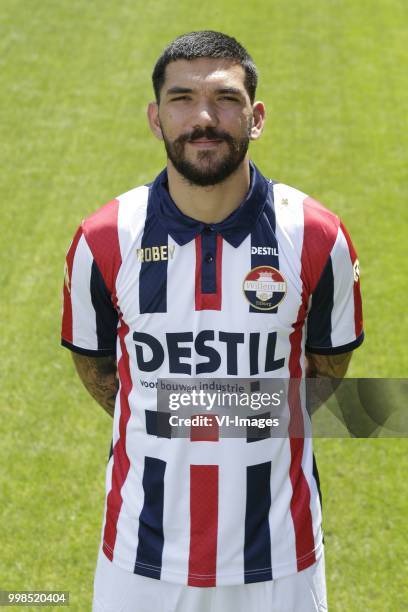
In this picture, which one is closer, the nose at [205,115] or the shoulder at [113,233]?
the nose at [205,115]

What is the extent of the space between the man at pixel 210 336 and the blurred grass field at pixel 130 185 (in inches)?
60.9

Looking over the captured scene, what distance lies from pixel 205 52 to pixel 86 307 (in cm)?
85

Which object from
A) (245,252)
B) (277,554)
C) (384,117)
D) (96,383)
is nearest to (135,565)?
(277,554)

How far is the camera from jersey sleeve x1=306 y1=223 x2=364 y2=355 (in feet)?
8.25

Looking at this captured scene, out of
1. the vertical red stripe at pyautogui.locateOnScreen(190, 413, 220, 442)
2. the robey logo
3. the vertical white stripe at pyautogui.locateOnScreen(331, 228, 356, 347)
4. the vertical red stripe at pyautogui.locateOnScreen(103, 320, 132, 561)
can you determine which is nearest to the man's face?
the robey logo

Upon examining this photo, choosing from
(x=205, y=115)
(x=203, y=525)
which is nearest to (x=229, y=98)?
(x=205, y=115)

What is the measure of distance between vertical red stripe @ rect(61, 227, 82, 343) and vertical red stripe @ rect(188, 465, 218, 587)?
662 mm

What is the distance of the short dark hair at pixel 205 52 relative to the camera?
7.79 feet

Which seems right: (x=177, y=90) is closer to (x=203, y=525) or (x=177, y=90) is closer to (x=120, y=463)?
(x=120, y=463)

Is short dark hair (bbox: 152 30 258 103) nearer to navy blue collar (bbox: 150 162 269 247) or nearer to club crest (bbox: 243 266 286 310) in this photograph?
navy blue collar (bbox: 150 162 269 247)

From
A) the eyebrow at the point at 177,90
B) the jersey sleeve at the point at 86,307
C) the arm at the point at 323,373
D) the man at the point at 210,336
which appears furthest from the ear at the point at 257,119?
the arm at the point at 323,373

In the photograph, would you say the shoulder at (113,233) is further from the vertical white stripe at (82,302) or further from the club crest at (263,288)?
the club crest at (263,288)

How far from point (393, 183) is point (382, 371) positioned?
2.71m

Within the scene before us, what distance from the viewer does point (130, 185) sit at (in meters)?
7.41
